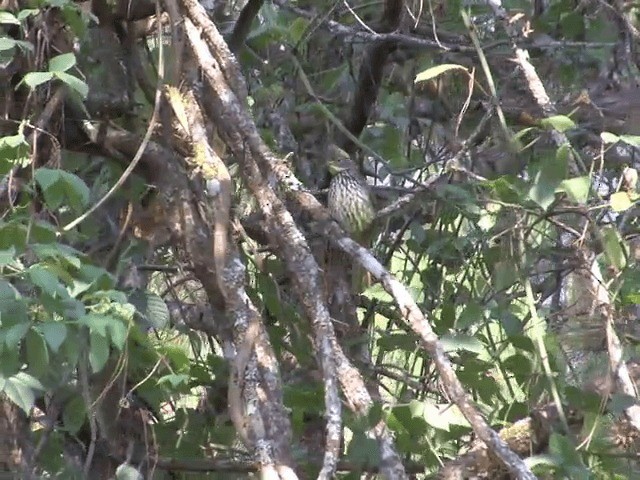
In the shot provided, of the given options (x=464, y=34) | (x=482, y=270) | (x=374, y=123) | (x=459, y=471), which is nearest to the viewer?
(x=459, y=471)

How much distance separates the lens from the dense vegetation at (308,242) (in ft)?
4.95

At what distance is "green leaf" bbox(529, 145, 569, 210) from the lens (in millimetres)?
1641

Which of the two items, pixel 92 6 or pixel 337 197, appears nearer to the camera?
pixel 92 6

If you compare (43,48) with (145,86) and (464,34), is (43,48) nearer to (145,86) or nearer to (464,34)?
(145,86)

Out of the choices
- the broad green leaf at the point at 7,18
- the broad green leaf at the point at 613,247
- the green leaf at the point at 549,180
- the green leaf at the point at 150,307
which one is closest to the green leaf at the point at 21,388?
the green leaf at the point at 150,307

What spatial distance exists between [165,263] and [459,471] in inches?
32.0

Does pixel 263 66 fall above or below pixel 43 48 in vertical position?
below

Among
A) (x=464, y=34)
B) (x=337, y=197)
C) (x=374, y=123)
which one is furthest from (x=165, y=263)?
(x=464, y=34)

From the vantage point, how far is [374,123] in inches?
106

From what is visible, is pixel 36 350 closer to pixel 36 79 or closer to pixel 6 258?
pixel 6 258

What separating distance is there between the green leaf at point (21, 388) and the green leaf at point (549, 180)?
0.72 meters

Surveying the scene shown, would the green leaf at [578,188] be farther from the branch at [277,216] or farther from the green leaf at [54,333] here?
the green leaf at [54,333]

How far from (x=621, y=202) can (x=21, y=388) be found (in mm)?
829

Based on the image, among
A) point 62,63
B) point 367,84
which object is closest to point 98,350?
point 62,63
